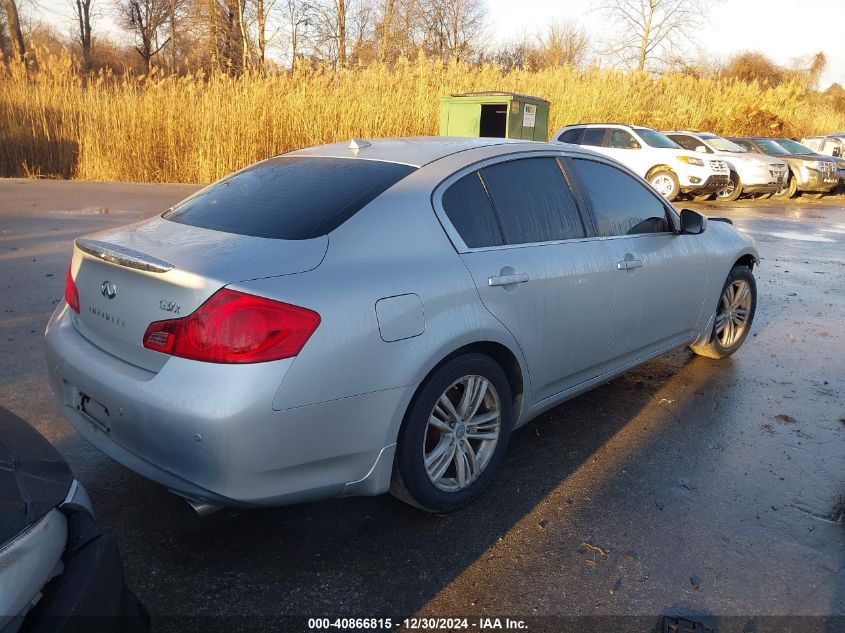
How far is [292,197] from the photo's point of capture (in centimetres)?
296

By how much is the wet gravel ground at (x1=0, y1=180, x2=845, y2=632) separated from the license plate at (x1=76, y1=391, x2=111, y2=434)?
0.50 metres

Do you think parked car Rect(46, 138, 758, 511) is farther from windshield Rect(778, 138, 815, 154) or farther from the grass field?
windshield Rect(778, 138, 815, 154)

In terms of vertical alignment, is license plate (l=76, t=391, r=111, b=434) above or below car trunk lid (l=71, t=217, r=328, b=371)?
below

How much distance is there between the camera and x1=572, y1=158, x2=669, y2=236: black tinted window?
3.75 meters

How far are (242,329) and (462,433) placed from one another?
1158 millimetres

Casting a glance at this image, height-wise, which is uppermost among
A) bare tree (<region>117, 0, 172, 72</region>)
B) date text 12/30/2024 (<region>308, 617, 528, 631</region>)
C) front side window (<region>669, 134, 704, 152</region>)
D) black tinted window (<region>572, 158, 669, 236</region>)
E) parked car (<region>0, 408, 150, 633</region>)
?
bare tree (<region>117, 0, 172, 72</region>)

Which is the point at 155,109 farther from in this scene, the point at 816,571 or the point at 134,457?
the point at 816,571

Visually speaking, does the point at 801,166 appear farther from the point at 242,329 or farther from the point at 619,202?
the point at 242,329

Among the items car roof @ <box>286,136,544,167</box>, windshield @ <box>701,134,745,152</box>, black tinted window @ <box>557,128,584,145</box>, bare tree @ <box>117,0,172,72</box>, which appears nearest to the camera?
car roof @ <box>286,136,544,167</box>

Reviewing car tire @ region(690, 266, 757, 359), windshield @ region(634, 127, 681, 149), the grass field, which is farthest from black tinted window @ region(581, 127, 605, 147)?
car tire @ region(690, 266, 757, 359)

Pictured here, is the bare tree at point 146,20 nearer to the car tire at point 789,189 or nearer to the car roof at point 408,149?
the car tire at point 789,189

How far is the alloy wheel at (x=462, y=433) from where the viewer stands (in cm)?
283

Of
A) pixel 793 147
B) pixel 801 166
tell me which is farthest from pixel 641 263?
pixel 793 147

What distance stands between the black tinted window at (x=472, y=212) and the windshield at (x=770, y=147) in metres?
18.9
